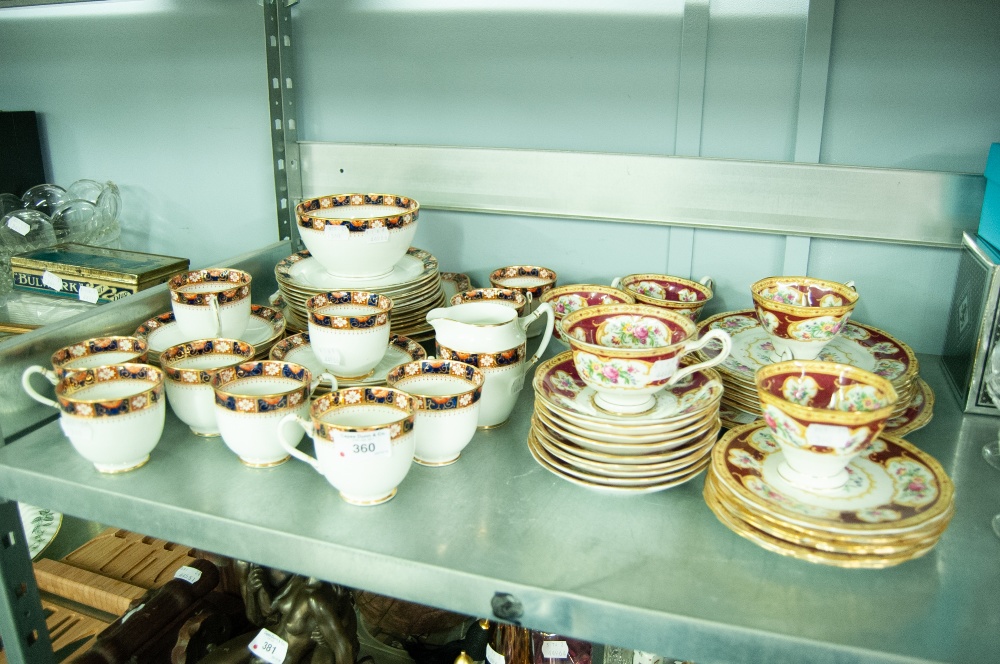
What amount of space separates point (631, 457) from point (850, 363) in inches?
15.7

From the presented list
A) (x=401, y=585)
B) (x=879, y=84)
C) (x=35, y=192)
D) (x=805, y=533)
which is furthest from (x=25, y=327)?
(x=879, y=84)

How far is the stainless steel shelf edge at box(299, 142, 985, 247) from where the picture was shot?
1.27 m

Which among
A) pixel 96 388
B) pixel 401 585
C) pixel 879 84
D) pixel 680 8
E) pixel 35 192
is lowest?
pixel 401 585

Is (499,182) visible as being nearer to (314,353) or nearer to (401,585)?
(314,353)

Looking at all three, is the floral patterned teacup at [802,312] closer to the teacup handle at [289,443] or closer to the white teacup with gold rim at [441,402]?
the white teacup with gold rim at [441,402]

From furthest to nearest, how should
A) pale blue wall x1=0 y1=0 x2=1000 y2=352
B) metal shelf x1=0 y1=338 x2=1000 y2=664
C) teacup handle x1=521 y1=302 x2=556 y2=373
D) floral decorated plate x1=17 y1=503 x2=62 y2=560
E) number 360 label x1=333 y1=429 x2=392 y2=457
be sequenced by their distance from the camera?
floral decorated plate x1=17 y1=503 x2=62 y2=560 < pale blue wall x1=0 y1=0 x2=1000 y2=352 < teacup handle x1=521 y1=302 x2=556 y2=373 < number 360 label x1=333 y1=429 x2=392 y2=457 < metal shelf x1=0 y1=338 x2=1000 y2=664

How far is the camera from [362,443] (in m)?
0.88

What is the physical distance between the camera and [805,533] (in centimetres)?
79

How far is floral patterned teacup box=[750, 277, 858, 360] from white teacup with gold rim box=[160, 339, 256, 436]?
2.41ft

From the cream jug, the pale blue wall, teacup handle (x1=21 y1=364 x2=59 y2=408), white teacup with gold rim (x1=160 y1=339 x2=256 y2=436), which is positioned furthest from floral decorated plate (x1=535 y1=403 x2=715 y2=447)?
teacup handle (x1=21 y1=364 x2=59 y2=408)

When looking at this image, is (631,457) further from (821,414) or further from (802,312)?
(802,312)

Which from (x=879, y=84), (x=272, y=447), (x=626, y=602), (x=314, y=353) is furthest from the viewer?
(x=879, y=84)

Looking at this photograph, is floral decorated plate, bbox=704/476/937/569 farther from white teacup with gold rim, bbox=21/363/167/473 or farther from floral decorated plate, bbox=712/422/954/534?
white teacup with gold rim, bbox=21/363/167/473

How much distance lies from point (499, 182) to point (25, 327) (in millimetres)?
962
